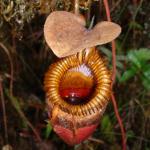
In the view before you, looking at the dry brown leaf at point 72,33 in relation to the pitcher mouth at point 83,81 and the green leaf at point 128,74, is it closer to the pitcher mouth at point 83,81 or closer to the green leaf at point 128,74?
the pitcher mouth at point 83,81

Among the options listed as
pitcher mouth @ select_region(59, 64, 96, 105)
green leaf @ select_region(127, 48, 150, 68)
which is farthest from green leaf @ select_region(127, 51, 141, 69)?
pitcher mouth @ select_region(59, 64, 96, 105)

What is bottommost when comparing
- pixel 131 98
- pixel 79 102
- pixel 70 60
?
pixel 131 98

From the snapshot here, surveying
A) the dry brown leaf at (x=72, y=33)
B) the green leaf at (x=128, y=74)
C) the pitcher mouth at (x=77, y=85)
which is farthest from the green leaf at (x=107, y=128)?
the dry brown leaf at (x=72, y=33)

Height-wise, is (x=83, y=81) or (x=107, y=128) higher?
(x=83, y=81)

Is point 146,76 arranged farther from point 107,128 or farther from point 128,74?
point 107,128

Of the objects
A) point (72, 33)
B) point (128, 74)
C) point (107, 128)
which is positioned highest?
point (72, 33)

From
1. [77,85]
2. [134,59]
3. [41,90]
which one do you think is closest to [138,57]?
[134,59]

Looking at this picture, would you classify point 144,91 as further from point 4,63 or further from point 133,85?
point 4,63

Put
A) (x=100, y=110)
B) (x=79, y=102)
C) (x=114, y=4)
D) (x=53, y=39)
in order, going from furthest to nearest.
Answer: (x=114, y=4) < (x=79, y=102) < (x=100, y=110) < (x=53, y=39)

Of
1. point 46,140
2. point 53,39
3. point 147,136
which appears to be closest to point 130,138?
point 147,136
